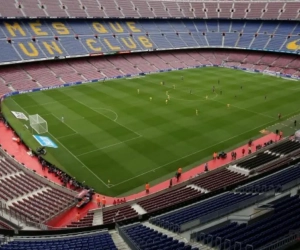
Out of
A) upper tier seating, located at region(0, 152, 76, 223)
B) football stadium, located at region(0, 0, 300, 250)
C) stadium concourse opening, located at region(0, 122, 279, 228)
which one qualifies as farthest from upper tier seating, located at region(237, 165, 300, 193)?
upper tier seating, located at region(0, 152, 76, 223)

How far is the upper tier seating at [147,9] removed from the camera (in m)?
63.2

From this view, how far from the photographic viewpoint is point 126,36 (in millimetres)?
70750

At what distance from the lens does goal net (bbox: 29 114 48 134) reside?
116ft

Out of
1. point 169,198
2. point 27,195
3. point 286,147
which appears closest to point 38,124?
point 27,195

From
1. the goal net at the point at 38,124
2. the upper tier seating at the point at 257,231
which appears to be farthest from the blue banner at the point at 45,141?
the upper tier seating at the point at 257,231

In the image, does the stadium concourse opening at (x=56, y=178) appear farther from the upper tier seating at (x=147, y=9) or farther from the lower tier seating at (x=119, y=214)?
the upper tier seating at (x=147, y=9)

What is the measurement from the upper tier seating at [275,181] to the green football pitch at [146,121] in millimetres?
8640

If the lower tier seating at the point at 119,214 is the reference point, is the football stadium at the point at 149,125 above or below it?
above

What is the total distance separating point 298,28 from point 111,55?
39599mm

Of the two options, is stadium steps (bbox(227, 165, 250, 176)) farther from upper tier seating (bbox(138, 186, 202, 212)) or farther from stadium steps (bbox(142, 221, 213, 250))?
stadium steps (bbox(142, 221, 213, 250))

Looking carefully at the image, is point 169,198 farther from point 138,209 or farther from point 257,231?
point 257,231

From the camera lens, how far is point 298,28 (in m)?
71.6

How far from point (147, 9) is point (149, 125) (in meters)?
49.5

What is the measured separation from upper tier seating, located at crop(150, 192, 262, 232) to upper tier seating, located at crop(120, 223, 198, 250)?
32.5 inches
